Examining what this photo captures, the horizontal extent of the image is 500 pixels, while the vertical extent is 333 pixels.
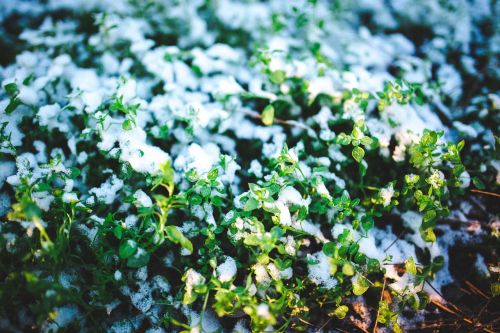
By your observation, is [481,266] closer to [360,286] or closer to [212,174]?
[360,286]

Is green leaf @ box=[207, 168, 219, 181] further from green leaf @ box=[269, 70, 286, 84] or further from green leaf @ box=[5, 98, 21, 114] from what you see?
green leaf @ box=[5, 98, 21, 114]

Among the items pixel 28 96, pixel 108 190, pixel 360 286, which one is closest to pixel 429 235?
pixel 360 286

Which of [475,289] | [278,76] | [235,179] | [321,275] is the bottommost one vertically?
[475,289]

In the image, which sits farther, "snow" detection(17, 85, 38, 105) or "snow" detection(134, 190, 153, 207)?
"snow" detection(17, 85, 38, 105)

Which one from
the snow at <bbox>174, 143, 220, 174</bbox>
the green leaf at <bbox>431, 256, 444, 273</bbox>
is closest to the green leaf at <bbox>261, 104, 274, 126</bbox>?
the snow at <bbox>174, 143, 220, 174</bbox>

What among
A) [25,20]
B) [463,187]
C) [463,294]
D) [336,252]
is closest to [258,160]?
[336,252]

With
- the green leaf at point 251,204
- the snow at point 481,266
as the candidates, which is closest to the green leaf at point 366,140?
the green leaf at point 251,204

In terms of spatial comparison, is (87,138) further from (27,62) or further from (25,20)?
(25,20)

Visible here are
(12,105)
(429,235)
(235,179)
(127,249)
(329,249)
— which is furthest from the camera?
(235,179)
